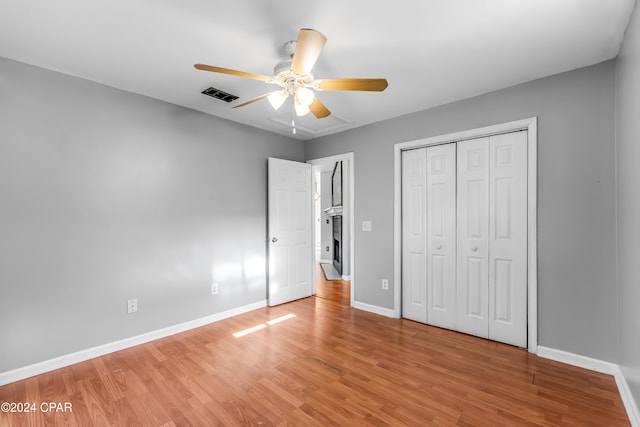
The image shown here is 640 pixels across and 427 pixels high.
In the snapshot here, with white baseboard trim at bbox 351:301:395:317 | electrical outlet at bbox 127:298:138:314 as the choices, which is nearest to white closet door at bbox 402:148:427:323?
white baseboard trim at bbox 351:301:395:317

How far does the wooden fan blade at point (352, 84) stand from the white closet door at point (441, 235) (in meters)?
1.67

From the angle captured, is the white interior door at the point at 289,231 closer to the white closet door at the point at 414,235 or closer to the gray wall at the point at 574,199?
the white closet door at the point at 414,235

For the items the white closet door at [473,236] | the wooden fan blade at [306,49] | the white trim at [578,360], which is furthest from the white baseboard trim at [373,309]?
the wooden fan blade at [306,49]

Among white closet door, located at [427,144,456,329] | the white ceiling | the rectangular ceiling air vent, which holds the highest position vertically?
the white ceiling

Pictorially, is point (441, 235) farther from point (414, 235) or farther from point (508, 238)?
point (508, 238)

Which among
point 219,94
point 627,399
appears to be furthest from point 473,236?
point 219,94

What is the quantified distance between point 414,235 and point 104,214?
3.24 m

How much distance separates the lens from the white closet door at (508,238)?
8.77 feet

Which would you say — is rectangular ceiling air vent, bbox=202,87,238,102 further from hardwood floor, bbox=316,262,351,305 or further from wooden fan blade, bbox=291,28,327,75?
hardwood floor, bbox=316,262,351,305

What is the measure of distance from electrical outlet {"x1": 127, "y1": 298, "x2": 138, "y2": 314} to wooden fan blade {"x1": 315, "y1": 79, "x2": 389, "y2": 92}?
264 centimetres

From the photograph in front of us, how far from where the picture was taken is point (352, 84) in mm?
1864

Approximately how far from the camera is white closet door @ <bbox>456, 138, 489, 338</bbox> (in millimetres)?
2898

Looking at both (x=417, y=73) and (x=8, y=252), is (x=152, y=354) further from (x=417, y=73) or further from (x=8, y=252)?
(x=417, y=73)

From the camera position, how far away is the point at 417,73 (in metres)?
2.45
